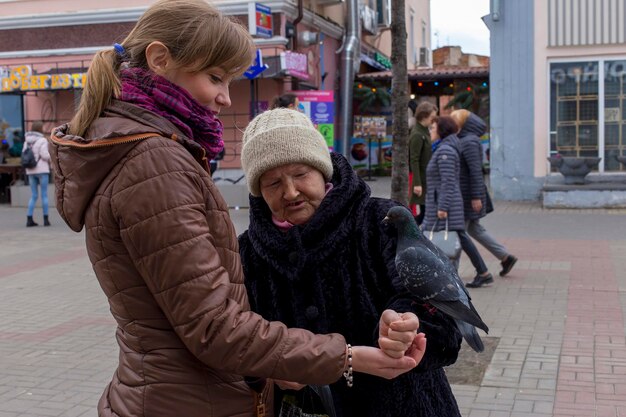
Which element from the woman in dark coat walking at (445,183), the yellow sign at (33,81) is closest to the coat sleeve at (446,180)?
the woman in dark coat walking at (445,183)

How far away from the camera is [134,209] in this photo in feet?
5.95

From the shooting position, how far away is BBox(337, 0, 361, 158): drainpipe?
895 inches

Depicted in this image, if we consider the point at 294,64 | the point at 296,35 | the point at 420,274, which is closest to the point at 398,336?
the point at 420,274

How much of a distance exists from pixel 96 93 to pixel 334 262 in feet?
2.61

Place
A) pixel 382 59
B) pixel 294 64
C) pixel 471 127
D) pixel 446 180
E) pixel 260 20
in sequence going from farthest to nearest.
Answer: pixel 382 59, pixel 294 64, pixel 260 20, pixel 471 127, pixel 446 180

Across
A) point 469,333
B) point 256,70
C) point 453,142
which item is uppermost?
point 256,70

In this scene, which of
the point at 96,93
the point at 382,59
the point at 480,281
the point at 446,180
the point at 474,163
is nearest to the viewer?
the point at 96,93

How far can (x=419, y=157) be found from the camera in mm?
9625

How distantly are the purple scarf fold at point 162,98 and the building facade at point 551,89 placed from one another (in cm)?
1579

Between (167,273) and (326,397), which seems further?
(326,397)

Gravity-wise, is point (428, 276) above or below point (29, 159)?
below

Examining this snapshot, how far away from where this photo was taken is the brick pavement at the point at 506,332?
5.18 metres

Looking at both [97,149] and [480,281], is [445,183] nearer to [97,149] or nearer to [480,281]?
[480,281]

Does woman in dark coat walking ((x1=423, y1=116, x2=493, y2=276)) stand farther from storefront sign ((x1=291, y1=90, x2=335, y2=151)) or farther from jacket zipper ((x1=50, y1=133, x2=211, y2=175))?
storefront sign ((x1=291, y1=90, x2=335, y2=151))
